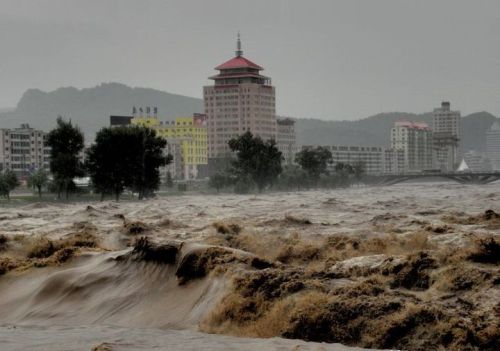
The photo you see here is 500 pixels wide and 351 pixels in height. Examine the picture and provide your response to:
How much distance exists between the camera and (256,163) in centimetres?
15925

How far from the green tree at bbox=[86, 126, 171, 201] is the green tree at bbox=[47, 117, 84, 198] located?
2.36 m

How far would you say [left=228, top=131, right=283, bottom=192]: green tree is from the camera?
524 feet

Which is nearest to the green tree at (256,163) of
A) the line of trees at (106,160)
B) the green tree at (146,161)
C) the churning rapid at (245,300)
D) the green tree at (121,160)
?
the green tree at (146,161)

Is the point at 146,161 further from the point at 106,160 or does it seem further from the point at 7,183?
the point at 7,183

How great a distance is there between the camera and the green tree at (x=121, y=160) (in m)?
113

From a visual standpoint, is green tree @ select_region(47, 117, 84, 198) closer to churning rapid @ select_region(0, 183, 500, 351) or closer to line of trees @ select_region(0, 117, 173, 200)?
line of trees @ select_region(0, 117, 173, 200)

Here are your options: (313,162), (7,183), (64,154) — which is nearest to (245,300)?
(64,154)

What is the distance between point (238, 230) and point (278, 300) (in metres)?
23.4

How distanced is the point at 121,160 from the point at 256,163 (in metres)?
50.7

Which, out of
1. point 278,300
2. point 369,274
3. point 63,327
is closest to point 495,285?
point 369,274

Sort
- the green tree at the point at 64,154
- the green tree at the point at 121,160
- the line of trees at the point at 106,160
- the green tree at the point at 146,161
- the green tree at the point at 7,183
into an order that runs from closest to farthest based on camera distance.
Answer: the green tree at the point at 64,154 < the line of trees at the point at 106,160 < the green tree at the point at 121,160 < the green tree at the point at 146,161 < the green tree at the point at 7,183

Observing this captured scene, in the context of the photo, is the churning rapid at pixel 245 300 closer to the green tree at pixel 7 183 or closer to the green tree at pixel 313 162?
the green tree at pixel 7 183

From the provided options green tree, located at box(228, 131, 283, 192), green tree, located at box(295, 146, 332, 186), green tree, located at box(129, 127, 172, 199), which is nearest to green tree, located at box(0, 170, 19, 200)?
green tree, located at box(129, 127, 172, 199)

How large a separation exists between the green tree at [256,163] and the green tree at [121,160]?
4194 cm
